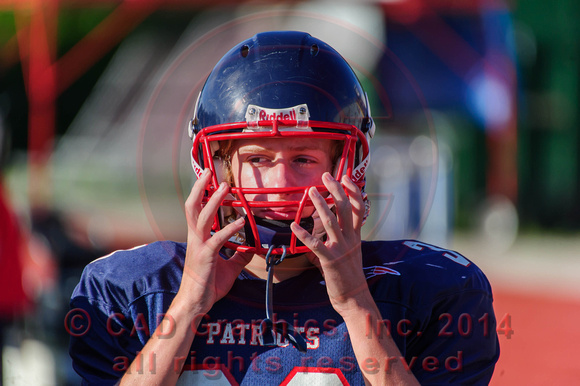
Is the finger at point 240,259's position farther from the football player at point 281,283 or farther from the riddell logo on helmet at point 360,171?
the riddell logo on helmet at point 360,171

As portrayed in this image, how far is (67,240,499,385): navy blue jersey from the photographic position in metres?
1.48

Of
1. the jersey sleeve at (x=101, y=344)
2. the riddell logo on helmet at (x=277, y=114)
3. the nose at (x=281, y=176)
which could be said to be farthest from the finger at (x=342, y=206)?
the jersey sleeve at (x=101, y=344)

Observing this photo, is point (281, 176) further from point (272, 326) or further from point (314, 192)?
point (272, 326)

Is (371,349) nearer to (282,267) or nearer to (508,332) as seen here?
(282,267)

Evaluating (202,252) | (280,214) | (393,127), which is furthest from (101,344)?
(393,127)

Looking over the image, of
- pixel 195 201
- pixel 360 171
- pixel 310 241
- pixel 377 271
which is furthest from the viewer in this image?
pixel 360 171

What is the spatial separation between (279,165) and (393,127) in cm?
698

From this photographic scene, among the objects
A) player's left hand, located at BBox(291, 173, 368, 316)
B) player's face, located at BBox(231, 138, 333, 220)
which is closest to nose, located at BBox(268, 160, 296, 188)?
player's face, located at BBox(231, 138, 333, 220)

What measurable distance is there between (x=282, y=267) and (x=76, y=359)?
1.73 ft

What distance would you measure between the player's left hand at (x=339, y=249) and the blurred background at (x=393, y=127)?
2780 mm

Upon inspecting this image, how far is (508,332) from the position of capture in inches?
73.3

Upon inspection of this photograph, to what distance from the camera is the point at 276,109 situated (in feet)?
5.30

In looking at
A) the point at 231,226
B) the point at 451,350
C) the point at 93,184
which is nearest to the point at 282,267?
the point at 231,226

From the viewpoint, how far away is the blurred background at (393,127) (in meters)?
4.99
